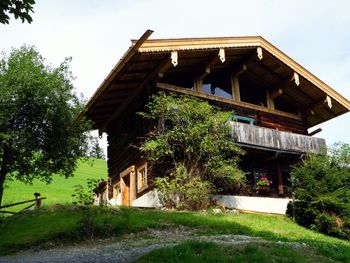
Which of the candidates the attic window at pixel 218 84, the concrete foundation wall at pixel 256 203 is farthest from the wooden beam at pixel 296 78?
the concrete foundation wall at pixel 256 203

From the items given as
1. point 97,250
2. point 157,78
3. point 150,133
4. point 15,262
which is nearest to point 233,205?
point 150,133

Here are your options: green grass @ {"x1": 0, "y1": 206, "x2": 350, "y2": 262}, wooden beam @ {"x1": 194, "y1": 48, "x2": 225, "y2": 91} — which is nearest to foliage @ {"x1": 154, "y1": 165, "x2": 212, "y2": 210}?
green grass @ {"x1": 0, "y1": 206, "x2": 350, "y2": 262}

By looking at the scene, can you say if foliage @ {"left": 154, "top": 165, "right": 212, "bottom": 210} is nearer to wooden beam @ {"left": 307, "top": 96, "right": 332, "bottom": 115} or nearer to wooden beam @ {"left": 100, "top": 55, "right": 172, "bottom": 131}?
wooden beam @ {"left": 100, "top": 55, "right": 172, "bottom": 131}

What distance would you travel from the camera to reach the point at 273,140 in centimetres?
2383

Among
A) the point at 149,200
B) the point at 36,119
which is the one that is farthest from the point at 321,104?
the point at 36,119

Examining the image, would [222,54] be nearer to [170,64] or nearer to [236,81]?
[170,64]

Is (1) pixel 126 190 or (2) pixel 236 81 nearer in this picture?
(1) pixel 126 190

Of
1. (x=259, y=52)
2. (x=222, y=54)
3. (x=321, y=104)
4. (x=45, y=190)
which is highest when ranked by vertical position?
(x=259, y=52)

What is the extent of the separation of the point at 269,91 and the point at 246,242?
17072mm

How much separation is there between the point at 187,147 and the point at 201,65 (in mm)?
5208

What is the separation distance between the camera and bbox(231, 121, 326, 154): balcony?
22547 mm

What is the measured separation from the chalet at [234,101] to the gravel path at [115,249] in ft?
22.9

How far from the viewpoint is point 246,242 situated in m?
11.6

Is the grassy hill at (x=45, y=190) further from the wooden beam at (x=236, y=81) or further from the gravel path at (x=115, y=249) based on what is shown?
the gravel path at (x=115, y=249)
